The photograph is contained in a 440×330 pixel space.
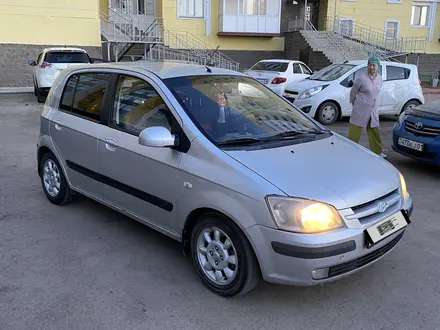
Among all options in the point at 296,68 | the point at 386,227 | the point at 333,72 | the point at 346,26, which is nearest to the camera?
the point at 386,227

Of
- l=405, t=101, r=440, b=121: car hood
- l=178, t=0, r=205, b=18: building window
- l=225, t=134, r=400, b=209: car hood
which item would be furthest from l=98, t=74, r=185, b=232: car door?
l=178, t=0, r=205, b=18: building window

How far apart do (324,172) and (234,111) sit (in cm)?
103

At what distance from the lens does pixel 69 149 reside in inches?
179

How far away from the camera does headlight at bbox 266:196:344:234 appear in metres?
2.78

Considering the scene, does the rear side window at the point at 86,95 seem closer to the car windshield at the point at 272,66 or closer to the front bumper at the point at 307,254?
the front bumper at the point at 307,254

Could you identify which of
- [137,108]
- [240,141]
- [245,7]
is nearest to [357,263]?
[240,141]

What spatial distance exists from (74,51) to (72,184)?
1100 cm

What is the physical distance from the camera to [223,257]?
3.14 m

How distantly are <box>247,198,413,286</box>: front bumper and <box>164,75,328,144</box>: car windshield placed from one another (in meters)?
0.90

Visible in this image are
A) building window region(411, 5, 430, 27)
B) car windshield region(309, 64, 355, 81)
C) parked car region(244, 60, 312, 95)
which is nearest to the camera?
car windshield region(309, 64, 355, 81)

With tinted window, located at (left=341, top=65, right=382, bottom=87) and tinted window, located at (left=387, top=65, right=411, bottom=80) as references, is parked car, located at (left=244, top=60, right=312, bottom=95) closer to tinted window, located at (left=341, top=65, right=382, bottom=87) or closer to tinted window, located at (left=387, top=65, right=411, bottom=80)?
tinted window, located at (left=341, top=65, right=382, bottom=87)

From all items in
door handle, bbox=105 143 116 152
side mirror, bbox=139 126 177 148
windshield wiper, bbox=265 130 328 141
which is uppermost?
side mirror, bbox=139 126 177 148

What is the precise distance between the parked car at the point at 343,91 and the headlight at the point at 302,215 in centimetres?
813

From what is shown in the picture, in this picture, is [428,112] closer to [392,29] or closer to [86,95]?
[86,95]
